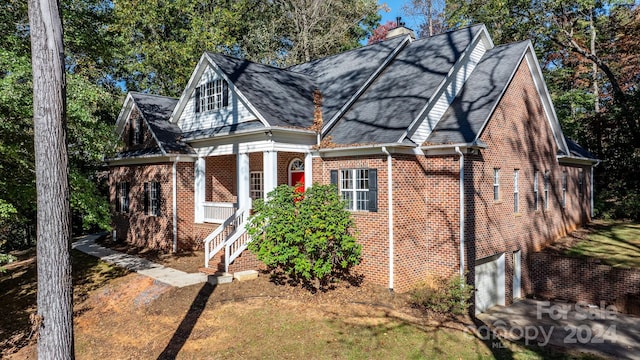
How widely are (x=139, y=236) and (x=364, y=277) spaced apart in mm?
11261

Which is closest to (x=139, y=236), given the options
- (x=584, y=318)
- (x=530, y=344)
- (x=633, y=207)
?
(x=530, y=344)

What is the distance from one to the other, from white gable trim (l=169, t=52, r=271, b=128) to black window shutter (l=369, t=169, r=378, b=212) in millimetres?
3761

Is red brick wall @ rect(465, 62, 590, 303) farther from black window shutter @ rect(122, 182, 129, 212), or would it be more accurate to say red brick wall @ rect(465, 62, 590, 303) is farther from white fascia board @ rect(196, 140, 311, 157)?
black window shutter @ rect(122, 182, 129, 212)

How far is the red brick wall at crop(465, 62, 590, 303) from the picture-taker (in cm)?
1259

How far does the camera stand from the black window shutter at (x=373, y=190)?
1216 centimetres

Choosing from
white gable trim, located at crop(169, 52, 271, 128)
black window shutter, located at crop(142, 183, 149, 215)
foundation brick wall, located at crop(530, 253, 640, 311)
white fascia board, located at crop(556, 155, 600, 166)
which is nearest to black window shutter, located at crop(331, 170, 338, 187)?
white gable trim, located at crop(169, 52, 271, 128)

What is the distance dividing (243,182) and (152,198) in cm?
568

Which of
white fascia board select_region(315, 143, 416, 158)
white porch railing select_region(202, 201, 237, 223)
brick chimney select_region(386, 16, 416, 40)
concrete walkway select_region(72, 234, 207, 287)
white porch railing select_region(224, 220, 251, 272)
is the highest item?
brick chimney select_region(386, 16, 416, 40)

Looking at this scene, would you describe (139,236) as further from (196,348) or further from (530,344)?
(530,344)

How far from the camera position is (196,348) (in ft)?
26.6

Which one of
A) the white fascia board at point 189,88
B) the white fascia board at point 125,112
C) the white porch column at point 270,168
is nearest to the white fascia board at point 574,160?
the white porch column at point 270,168

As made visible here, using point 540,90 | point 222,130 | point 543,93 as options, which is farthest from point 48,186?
point 543,93

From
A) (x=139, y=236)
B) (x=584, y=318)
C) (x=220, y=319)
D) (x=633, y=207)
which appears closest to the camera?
(x=220, y=319)

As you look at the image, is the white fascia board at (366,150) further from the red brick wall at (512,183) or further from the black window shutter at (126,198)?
the black window shutter at (126,198)
